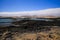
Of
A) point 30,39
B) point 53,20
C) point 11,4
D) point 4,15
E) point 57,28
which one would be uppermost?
point 11,4

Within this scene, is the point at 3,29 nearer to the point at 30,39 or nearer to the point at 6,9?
the point at 6,9

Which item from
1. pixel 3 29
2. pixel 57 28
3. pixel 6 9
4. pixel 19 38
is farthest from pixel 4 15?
pixel 57 28

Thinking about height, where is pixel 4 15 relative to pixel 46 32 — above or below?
above

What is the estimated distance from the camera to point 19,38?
1.35m

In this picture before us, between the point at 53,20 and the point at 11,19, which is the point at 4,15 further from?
the point at 53,20

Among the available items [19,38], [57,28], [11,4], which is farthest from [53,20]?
[11,4]

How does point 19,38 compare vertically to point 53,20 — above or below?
below

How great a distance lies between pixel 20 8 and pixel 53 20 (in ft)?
1.61

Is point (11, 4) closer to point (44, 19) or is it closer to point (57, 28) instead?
point (44, 19)

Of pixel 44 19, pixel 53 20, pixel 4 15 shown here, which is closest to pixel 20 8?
pixel 4 15

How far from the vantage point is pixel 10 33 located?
4.46ft

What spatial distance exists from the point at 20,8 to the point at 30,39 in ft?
1.49

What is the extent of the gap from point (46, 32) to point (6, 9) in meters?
0.64

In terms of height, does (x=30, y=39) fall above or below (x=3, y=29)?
below
